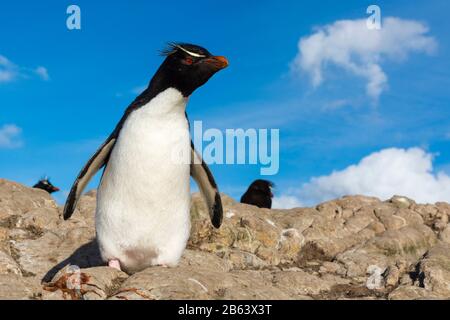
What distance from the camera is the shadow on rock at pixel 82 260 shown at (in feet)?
24.5

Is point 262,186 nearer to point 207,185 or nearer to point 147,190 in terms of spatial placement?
point 207,185

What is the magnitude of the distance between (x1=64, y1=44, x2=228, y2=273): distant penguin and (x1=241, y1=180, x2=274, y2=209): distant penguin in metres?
9.44

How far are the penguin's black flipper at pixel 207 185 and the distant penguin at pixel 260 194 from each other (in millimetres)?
8317

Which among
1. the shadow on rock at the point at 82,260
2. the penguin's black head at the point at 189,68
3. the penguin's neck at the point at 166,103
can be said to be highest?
the penguin's black head at the point at 189,68

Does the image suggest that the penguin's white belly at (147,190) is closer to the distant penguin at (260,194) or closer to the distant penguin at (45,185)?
the distant penguin at (260,194)

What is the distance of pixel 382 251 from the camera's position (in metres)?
10.5

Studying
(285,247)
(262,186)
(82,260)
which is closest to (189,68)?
(82,260)

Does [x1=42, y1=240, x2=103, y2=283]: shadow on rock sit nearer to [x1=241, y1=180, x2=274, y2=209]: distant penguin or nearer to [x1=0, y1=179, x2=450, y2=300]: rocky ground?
[x1=0, y1=179, x2=450, y2=300]: rocky ground

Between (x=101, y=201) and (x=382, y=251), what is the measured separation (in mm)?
6781

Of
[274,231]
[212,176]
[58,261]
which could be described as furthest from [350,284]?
[58,261]

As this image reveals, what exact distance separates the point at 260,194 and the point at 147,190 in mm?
10056

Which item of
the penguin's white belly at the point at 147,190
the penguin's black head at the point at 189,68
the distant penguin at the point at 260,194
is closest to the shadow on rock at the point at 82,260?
the penguin's white belly at the point at 147,190

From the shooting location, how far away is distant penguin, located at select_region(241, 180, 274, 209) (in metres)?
15.0
